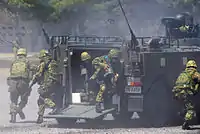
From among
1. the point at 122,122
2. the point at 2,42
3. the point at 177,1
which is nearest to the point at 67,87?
the point at 122,122

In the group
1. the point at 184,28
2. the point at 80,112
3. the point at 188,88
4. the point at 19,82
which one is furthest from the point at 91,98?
the point at 184,28

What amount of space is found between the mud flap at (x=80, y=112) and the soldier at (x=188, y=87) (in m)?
1.46

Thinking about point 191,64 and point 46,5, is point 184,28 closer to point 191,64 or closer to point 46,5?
point 191,64

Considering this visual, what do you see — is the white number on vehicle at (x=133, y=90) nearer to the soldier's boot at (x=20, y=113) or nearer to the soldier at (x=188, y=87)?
the soldier at (x=188, y=87)

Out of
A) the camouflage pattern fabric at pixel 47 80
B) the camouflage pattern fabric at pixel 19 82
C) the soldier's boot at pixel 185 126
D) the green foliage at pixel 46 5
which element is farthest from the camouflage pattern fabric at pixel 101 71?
the green foliage at pixel 46 5

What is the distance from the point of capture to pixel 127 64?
12484mm

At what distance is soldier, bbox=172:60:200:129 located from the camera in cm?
1198

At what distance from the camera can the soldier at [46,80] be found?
515 inches

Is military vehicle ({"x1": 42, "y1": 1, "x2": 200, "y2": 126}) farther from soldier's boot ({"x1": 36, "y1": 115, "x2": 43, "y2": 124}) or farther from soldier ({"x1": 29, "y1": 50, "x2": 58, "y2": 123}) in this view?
soldier's boot ({"x1": 36, "y1": 115, "x2": 43, "y2": 124})

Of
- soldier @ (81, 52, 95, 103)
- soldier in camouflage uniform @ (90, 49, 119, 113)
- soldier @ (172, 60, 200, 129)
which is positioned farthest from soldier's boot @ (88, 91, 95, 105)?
soldier @ (172, 60, 200, 129)

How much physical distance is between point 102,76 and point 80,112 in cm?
87

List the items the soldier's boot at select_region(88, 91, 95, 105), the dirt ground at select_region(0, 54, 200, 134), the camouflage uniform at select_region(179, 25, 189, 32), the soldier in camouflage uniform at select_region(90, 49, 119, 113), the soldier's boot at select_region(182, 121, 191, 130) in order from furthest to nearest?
the camouflage uniform at select_region(179, 25, 189, 32) < the soldier's boot at select_region(88, 91, 95, 105) < the soldier in camouflage uniform at select_region(90, 49, 119, 113) < the soldier's boot at select_region(182, 121, 191, 130) < the dirt ground at select_region(0, 54, 200, 134)

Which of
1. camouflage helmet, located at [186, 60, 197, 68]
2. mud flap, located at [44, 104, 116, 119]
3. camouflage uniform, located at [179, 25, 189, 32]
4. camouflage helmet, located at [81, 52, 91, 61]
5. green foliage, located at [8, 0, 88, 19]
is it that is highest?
green foliage, located at [8, 0, 88, 19]

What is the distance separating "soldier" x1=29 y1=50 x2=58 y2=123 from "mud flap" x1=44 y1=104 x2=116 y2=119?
400 mm
